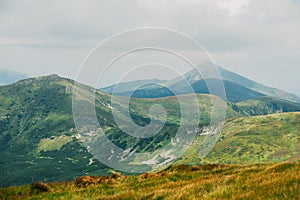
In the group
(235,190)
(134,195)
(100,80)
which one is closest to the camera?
(235,190)

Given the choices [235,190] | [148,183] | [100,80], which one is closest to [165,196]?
[235,190]

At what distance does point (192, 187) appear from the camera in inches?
683

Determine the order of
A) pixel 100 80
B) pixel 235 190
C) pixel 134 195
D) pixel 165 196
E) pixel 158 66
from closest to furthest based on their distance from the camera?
pixel 235 190 < pixel 165 196 < pixel 134 195 < pixel 100 80 < pixel 158 66

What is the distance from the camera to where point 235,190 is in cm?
1477

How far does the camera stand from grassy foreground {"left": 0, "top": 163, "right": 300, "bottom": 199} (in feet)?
45.9

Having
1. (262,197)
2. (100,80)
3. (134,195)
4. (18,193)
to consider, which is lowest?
(18,193)

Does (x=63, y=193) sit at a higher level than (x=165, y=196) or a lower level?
lower

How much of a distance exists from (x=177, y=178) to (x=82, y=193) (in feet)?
22.8

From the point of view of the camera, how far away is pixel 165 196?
16469 mm

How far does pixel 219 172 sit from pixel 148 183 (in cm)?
630

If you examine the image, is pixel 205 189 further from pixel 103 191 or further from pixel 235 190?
pixel 103 191

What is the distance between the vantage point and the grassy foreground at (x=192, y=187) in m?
14.0

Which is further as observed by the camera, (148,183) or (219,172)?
(219,172)

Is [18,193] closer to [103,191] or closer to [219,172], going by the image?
[103,191]
